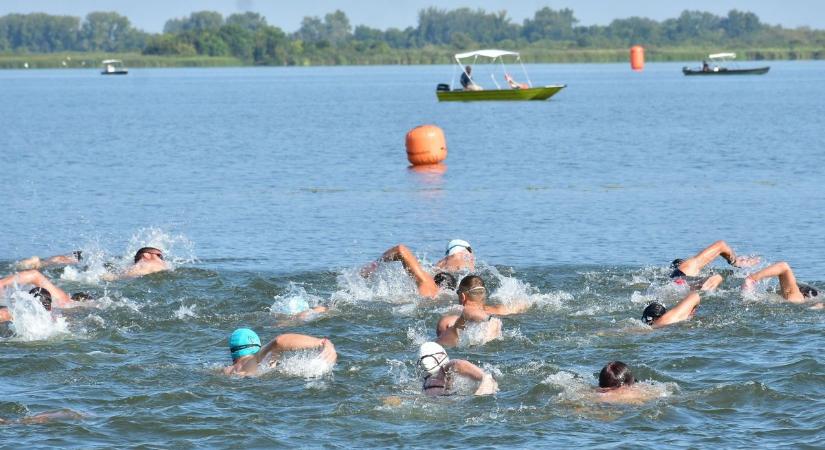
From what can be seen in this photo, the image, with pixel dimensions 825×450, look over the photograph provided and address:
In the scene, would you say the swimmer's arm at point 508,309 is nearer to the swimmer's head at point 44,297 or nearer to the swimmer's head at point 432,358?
the swimmer's head at point 432,358

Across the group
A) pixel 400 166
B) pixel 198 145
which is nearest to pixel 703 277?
pixel 400 166

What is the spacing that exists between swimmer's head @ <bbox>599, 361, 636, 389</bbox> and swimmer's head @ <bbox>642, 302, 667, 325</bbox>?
3486 mm

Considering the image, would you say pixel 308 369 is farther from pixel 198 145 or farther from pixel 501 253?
pixel 198 145

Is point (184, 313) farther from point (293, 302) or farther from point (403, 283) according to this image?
point (403, 283)

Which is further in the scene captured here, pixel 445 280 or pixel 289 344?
pixel 445 280

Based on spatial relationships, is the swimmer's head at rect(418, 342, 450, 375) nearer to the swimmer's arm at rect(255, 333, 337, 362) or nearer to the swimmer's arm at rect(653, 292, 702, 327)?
the swimmer's arm at rect(255, 333, 337, 362)

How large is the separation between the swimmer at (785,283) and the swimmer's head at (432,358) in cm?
593

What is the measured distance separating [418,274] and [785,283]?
4.82m

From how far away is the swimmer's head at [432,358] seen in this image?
43.8 feet

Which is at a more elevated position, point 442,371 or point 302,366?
point 442,371

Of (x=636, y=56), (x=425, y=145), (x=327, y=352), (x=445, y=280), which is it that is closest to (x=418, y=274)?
(x=445, y=280)

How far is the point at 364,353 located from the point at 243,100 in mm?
86981

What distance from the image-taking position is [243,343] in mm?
14266

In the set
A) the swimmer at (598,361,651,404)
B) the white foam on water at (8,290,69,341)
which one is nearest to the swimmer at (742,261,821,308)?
the swimmer at (598,361,651,404)
